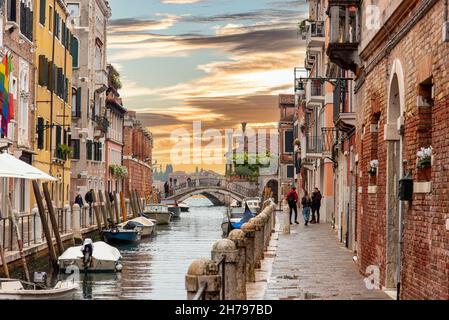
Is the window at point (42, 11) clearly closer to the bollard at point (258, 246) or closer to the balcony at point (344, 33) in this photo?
the bollard at point (258, 246)

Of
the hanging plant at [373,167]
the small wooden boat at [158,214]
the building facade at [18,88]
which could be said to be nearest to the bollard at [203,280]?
the hanging plant at [373,167]

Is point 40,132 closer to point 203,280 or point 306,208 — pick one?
point 306,208

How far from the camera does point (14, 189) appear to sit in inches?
1302

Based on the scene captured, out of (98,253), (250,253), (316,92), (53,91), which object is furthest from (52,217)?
(316,92)

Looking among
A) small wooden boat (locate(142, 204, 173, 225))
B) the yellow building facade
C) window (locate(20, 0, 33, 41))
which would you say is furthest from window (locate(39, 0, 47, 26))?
small wooden boat (locate(142, 204, 173, 225))

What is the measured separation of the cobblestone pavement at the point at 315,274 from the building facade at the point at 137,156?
4741 cm

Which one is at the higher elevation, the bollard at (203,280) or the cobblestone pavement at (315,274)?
the bollard at (203,280)

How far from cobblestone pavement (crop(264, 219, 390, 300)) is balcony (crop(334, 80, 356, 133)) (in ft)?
9.94

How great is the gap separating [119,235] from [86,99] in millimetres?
15208

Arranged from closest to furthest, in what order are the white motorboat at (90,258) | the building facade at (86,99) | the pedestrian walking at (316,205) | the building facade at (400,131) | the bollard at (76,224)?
the building facade at (400,131)
the white motorboat at (90,258)
the bollard at (76,224)
the pedestrian walking at (316,205)
the building facade at (86,99)

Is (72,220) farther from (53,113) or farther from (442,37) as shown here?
(442,37)

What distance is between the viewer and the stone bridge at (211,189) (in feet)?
313

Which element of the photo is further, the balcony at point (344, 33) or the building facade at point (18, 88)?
the building facade at point (18, 88)

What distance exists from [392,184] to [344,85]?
14.5m
